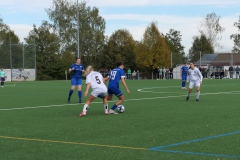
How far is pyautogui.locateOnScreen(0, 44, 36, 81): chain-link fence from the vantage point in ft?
201

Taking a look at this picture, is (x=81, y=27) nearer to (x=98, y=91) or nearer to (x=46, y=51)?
(x=46, y=51)

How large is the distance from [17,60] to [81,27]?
99.5 ft

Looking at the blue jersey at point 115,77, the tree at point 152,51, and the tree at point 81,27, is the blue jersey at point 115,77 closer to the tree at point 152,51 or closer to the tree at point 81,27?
the tree at point 152,51

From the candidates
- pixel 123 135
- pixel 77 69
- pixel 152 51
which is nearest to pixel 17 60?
pixel 152 51

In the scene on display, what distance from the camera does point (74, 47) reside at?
89938 millimetres

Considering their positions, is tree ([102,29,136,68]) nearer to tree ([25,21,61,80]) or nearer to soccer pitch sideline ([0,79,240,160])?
tree ([25,21,61,80])

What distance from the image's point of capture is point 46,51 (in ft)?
272

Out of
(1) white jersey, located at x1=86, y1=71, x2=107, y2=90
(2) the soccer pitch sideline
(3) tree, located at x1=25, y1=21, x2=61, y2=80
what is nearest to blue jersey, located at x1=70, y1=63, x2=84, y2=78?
(2) the soccer pitch sideline

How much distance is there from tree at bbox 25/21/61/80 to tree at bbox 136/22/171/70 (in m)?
14.4

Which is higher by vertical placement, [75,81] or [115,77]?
[115,77]

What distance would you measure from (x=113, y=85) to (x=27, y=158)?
25.1 feet

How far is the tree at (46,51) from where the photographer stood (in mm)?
77750

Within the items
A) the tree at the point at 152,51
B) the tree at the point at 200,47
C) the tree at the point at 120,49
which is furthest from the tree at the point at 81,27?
the tree at the point at 200,47

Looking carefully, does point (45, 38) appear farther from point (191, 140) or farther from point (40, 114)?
point (191, 140)
